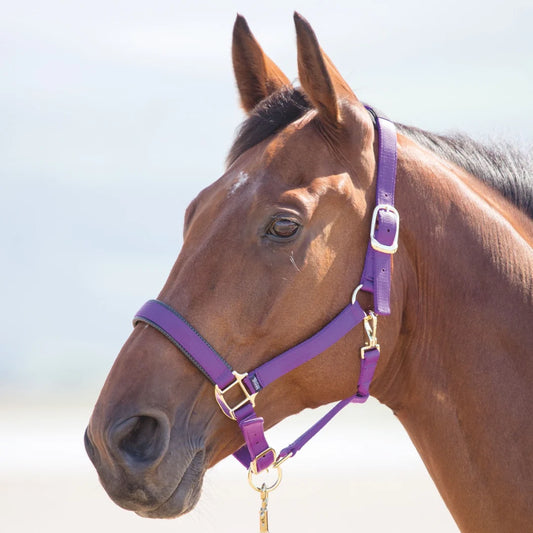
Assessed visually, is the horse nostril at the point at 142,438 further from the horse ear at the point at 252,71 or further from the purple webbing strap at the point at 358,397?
the horse ear at the point at 252,71

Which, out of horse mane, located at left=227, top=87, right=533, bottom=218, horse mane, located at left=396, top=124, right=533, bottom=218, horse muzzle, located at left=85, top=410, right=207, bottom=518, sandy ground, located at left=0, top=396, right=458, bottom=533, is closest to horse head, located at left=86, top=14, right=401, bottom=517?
horse muzzle, located at left=85, top=410, right=207, bottom=518

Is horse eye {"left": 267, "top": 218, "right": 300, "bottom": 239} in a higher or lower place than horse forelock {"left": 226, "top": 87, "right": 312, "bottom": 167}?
lower

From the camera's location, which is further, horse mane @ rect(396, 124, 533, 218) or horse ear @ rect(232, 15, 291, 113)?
horse ear @ rect(232, 15, 291, 113)

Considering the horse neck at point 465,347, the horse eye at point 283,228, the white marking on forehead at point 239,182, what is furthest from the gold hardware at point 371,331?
the white marking on forehead at point 239,182

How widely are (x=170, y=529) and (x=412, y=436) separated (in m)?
11.1

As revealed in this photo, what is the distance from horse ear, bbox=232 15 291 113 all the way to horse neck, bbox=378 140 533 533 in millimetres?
868

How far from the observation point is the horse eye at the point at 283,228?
3221 millimetres

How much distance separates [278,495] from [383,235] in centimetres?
1375

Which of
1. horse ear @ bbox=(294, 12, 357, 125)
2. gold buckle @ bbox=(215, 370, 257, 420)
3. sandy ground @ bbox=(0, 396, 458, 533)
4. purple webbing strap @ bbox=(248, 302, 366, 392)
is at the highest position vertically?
horse ear @ bbox=(294, 12, 357, 125)

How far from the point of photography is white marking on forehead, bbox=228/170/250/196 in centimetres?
334

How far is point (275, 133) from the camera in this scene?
11.8ft

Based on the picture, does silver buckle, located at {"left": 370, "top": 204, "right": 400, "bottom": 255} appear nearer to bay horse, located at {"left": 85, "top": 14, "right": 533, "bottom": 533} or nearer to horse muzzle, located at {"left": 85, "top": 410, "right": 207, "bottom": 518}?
bay horse, located at {"left": 85, "top": 14, "right": 533, "bottom": 533}

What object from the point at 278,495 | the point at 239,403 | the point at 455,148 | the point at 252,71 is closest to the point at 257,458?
the point at 239,403

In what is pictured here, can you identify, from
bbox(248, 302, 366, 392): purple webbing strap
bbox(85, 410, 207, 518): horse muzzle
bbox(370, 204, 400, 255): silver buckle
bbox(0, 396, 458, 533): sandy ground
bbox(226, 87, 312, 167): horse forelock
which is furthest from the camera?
bbox(0, 396, 458, 533): sandy ground
